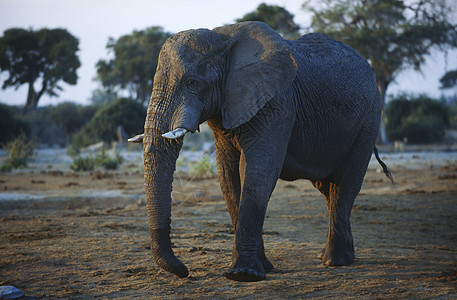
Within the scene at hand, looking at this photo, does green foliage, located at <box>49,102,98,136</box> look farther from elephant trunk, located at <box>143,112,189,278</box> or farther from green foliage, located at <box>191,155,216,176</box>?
elephant trunk, located at <box>143,112,189,278</box>

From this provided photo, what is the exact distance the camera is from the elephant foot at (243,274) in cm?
401

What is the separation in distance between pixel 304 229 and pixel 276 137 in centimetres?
300

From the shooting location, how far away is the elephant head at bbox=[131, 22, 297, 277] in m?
3.85

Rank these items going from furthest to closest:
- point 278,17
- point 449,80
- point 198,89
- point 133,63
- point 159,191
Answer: point 449,80 < point 133,63 < point 278,17 < point 198,89 < point 159,191

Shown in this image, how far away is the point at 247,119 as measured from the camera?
392cm

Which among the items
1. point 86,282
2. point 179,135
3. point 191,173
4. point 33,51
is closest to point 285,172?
point 179,135

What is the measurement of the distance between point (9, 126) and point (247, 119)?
69.8 ft

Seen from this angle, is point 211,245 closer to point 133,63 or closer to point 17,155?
point 17,155

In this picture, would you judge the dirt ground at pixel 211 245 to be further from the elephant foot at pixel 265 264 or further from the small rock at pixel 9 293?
the small rock at pixel 9 293

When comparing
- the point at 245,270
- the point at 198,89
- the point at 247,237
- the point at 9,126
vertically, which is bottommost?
the point at 245,270

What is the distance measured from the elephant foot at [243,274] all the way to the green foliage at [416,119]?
85.0ft

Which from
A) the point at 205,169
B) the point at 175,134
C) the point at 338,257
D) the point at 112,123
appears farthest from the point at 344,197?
the point at 112,123

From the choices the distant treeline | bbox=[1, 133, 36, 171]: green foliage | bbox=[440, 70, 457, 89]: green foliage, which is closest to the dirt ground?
bbox=[1, 133, 36, 171]: green foliage

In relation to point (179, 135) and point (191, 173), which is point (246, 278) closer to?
point (179, 135)
